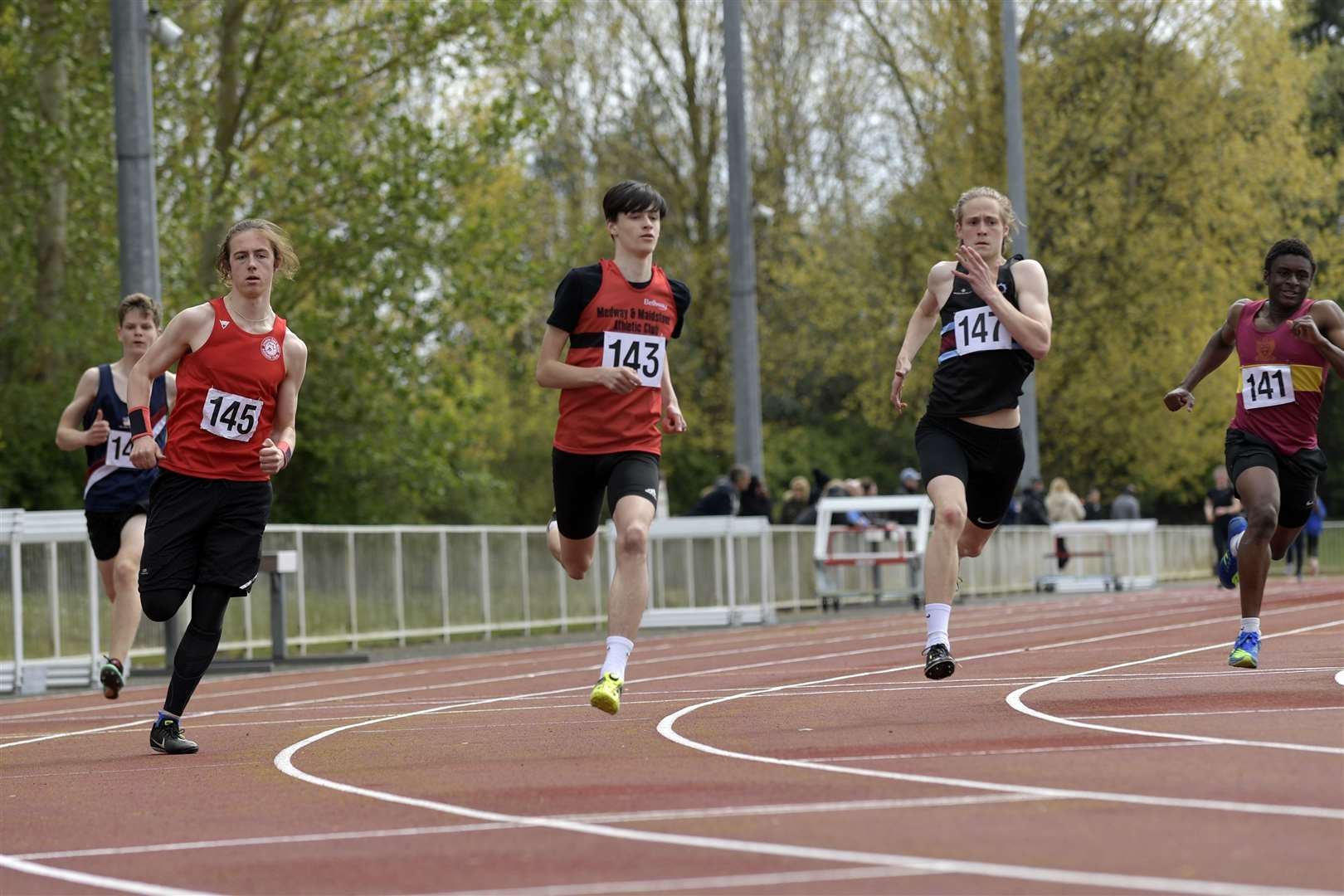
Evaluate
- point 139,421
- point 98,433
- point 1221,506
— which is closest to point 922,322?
point 139,421

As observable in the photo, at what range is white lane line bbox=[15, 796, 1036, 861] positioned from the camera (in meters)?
6.12

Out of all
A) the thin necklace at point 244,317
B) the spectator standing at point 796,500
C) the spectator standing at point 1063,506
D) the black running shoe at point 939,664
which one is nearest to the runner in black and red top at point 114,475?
the thin necklace at point 244,317

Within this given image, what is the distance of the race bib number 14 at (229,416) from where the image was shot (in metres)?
9.14

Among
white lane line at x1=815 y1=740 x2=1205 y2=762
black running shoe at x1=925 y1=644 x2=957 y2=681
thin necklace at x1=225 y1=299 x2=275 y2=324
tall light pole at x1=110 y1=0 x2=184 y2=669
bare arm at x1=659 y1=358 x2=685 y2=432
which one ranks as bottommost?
white lane line at x1=815 y1=740 x2=1205 y2=762

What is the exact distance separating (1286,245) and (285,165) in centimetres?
2042

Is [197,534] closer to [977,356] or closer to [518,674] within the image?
[977,356]

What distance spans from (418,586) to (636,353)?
44.6 feet

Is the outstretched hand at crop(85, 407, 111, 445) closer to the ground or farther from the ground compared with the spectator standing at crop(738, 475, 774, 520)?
farther from the ground

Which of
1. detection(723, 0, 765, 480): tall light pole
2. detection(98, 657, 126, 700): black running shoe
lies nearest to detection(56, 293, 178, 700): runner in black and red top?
detection(98, 657, 126, 700): black running shoe

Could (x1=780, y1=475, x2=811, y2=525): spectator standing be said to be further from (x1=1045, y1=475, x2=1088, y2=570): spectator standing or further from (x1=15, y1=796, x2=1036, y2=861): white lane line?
(x1=15, y1=796, x2=1036, y2=861): white lane line

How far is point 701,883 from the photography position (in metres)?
5.07

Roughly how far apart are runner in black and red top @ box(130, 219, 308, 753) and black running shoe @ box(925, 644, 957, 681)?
9.36 feet

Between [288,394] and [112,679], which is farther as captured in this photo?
[112,679]

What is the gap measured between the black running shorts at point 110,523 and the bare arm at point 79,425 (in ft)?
1.36
